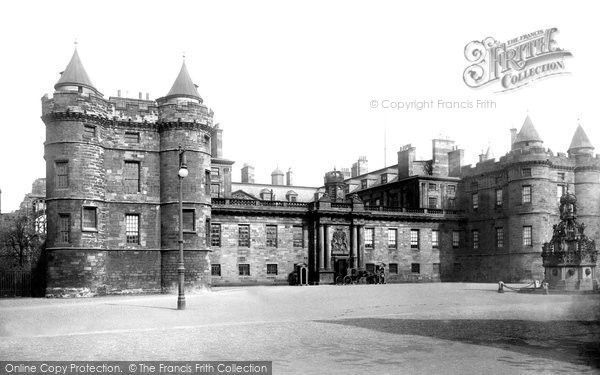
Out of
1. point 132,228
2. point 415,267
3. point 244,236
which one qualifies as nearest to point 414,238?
point 415,267

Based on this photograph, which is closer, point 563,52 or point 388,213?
point 563,52

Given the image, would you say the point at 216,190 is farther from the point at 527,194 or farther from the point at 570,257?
the point at 570,257

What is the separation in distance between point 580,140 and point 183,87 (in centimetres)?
3427

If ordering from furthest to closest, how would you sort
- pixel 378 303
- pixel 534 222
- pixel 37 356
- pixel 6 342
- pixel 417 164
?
pixel 417 164
pixel 534 222
pixel 378 303
pixel 6 342
pixel 37 356

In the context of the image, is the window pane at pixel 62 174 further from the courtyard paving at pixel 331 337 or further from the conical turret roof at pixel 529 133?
the conical turret roof at pixel 529 133

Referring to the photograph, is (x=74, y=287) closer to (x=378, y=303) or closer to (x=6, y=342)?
(x=378, y=303)

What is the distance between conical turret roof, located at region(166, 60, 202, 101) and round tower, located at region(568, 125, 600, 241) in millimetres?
32819

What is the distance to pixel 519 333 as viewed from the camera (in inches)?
548

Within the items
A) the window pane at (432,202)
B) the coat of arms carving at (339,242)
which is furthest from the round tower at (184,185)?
the window pane at (432,202)

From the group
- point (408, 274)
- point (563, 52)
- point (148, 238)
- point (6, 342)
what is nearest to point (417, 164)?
point (408, 274)

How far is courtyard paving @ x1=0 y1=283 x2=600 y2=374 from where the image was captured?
10.2 m

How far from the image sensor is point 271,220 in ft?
156

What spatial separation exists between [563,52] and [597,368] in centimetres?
868

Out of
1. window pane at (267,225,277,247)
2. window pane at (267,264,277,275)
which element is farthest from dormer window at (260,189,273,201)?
window pane at (267,264,277,275)
